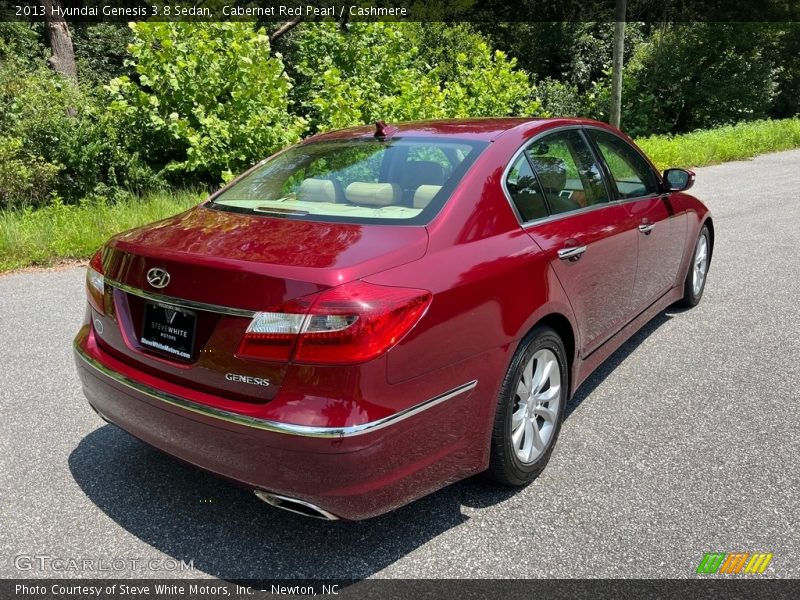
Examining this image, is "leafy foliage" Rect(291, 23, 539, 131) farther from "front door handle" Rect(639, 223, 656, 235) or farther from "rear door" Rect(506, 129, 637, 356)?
"rear door" Rect(506, 129, 637, 356)

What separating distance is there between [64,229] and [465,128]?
20.7ft

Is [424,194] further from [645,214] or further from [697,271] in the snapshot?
[697,271]

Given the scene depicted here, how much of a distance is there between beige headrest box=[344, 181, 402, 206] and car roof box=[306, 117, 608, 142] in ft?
1.71

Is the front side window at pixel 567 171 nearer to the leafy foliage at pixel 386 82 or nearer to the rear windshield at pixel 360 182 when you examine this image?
the rear windshield at pixel 360 182

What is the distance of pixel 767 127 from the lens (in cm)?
2150

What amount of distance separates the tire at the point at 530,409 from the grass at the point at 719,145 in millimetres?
13356

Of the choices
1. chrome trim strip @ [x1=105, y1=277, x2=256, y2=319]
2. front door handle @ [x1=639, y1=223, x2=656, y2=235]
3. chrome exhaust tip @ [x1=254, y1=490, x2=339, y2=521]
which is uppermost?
chrome trim strip @ [x1=105, y1=277, x2=256, y2=319]

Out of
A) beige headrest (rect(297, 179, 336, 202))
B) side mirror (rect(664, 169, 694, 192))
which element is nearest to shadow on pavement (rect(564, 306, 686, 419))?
side mirror (rect(664, 169, 694, 192))

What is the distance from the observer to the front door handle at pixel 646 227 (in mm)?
4018

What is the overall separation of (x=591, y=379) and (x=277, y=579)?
249cm

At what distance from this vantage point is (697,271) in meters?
5.52

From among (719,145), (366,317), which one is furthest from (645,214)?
(719,145)

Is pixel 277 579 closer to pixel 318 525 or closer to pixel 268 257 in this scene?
pixel 318 525

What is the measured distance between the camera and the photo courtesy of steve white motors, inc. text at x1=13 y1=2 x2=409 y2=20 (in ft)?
36.8
